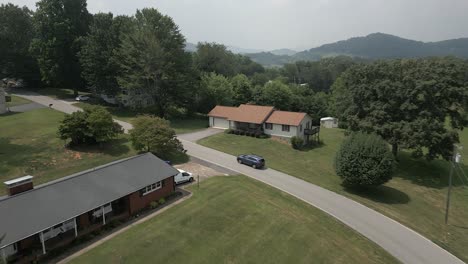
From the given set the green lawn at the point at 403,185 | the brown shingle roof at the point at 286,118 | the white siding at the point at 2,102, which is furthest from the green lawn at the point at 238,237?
the white siding at the point at 2,102

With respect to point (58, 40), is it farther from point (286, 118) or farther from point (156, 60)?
point (286, 118)

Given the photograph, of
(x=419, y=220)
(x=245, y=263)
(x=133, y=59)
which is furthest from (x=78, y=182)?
(x=133, y=59)

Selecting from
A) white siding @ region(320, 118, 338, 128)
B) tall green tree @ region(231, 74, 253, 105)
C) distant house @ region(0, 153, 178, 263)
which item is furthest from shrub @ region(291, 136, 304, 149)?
tall green tree @ region(231, 74, 253, 105)

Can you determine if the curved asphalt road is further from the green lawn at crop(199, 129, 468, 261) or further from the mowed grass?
the mowed grass

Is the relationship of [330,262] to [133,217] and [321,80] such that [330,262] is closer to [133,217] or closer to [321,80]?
[133,217]

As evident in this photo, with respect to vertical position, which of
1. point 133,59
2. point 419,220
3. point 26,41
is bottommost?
point 419,220

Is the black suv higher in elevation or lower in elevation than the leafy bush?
lower

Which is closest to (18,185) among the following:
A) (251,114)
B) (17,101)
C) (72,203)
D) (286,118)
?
(72,203)
